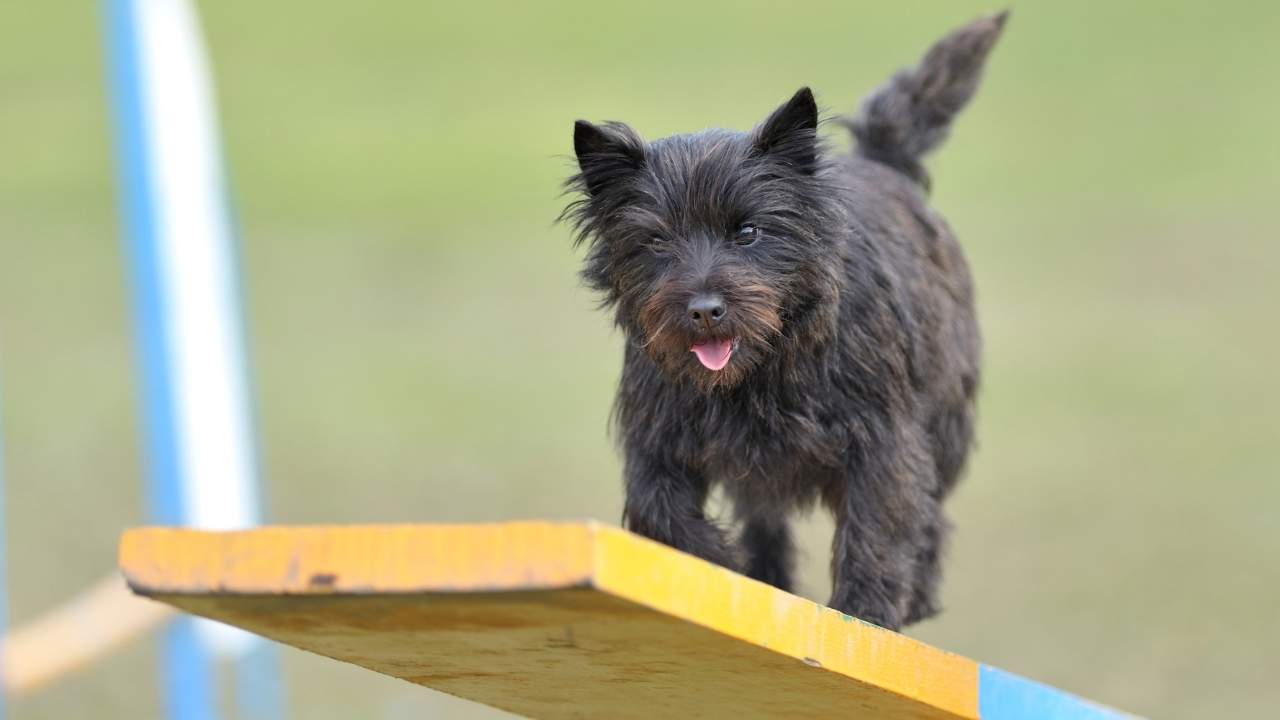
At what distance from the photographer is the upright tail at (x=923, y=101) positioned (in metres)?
4.47

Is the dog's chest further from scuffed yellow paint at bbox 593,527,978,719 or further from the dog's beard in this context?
scuffed yellow paint at bbox 593,527,978,719

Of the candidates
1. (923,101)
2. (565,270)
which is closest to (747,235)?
(923,101)

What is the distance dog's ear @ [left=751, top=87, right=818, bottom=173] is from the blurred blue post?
2.66 m

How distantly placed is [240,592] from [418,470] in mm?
7633

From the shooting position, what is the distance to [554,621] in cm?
240

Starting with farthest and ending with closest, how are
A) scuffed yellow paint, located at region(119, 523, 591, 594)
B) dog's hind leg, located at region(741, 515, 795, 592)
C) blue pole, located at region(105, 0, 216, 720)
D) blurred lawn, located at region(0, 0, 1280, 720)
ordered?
blurred lawn, located at region(0, 0, 1280, 720)
blue pole, located at region(105, 0, 216, 720)
dog's hind leg, located at region(741, 515, 795, 592)
scuffed yellow paint, located at region(119, 523, 591, 594)

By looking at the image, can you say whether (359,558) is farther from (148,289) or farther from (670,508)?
(148,289)

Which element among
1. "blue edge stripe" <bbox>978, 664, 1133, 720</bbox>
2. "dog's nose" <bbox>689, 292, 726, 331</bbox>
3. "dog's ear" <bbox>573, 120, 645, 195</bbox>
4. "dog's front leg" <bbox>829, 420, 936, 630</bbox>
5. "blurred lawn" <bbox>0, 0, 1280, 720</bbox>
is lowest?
"blue edge stripe" <bbox>978, 664, 1133, 720</bbox>

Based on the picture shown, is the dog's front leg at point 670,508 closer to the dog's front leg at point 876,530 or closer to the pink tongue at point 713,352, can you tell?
the dog's front leg at point 876,530

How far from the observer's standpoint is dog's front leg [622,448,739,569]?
11.5 feet

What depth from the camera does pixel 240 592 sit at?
232cm

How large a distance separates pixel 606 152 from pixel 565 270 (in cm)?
759

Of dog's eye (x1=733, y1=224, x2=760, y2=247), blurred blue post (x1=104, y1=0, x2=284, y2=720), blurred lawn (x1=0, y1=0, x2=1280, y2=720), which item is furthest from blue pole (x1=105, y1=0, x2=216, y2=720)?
blurred lawn (x1=0, y1=0, x2=1280, y2=720)

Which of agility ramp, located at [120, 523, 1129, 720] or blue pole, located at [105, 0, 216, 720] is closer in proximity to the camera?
agility ramp, located at [120, 523, 1129, 720]
